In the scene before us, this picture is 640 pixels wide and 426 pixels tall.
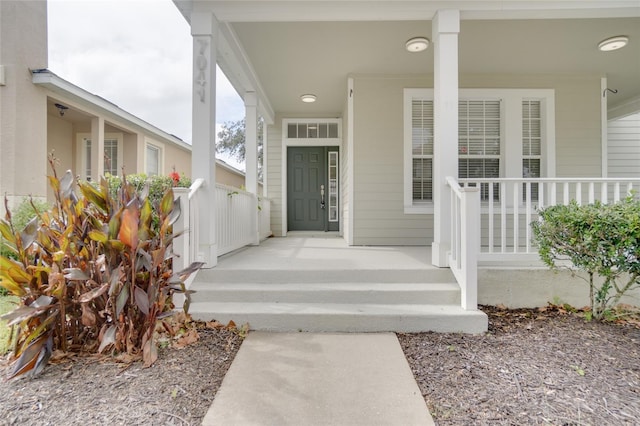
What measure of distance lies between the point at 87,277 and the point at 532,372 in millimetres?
2876

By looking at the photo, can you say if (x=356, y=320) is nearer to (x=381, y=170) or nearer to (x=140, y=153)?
(x=381, y=170)

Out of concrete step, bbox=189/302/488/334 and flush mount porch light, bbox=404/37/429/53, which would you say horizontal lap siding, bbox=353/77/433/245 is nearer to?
flush mount porch light, bbox=404/37/429/53

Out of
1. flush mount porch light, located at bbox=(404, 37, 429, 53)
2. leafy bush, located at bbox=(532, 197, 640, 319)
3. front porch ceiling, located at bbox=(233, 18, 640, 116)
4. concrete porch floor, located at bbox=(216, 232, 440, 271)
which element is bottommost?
concrete porch floor, located at bbox=(216, 232, 440, 271)

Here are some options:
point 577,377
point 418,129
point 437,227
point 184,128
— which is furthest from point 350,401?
point 184,128

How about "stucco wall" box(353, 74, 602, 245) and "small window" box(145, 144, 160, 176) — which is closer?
"stucco wall" box(353, 74, 602, 245)

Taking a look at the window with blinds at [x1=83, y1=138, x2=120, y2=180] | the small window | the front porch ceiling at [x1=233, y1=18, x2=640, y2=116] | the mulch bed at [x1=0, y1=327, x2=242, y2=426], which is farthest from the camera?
the small window

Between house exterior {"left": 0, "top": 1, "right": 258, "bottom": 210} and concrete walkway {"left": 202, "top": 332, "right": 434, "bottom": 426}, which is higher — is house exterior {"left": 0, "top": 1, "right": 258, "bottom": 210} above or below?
above

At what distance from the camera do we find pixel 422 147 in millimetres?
5191

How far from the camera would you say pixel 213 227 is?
3.46 metres

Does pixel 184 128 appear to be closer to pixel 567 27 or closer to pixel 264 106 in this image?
pixel 264 106

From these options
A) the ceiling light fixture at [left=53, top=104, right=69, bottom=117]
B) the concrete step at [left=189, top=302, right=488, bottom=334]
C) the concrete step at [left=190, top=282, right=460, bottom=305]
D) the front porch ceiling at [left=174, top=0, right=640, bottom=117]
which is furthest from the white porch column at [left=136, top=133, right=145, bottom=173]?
the concrete step at [left=189, top=302, right=488, bottom=334]

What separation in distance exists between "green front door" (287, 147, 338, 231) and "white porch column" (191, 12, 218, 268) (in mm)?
3736

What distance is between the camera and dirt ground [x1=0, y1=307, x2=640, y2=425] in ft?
5.41

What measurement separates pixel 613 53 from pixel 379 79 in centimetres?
326
